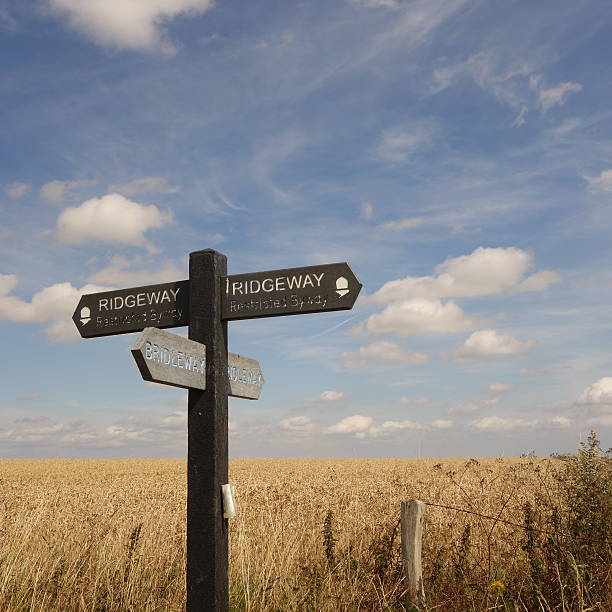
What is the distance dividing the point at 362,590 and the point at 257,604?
85cm

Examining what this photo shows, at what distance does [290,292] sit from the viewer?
4660 mm

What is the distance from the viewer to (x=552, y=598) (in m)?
4.72

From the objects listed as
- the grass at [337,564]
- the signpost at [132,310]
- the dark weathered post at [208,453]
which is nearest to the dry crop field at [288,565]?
the grass at [337,564]

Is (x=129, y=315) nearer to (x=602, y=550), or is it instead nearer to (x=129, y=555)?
(x=129, y=555)

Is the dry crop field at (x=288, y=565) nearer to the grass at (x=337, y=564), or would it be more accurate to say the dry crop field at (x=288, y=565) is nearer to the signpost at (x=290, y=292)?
the grass at (x=337, y=564)

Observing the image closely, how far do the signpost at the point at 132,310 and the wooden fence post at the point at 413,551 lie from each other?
Result: 2179 millimetres

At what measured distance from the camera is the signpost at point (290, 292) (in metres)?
4.55

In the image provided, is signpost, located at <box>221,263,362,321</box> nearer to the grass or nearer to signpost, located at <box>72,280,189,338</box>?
signpost, located at <box>72,280,189,338</box>

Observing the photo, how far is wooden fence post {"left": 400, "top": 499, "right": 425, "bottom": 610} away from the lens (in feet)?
14.8

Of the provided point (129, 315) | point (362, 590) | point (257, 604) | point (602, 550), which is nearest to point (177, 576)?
point (257, 604)

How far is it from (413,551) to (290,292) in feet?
6.72

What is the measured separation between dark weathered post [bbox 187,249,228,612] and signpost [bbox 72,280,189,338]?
177mm

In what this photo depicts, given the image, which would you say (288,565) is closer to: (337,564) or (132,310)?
(337,564)

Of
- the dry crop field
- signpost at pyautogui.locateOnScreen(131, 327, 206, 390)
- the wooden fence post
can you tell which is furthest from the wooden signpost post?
the wooden fence post
